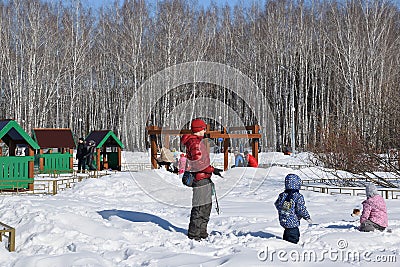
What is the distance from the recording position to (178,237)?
23.1 ft

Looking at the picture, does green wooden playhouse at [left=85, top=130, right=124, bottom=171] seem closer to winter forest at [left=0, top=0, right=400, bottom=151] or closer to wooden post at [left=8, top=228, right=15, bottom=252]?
winter forest at [left=0, top=0, right=400, bottom=151]

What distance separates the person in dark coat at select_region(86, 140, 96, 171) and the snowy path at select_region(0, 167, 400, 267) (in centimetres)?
980

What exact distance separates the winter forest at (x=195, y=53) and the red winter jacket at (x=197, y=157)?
23.8 m

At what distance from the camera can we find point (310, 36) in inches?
1399

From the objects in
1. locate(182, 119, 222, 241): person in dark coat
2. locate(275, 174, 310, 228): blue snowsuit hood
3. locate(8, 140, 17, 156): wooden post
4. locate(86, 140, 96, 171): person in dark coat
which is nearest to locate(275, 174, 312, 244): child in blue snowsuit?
locate(275, 174, 310, 228): blue snowsuit hood

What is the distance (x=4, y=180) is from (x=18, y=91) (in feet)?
61.4

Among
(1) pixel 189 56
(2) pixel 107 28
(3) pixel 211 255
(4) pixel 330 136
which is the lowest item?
(3) pixel 211 255

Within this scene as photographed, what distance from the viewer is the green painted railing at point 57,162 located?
2156 centimetres

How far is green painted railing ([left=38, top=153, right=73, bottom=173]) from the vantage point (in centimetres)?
2156

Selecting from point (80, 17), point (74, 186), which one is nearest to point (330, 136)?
point (74, 186)

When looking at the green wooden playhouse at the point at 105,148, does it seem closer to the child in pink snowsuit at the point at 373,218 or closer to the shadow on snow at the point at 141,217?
the shadow on snow at the point at 141,217

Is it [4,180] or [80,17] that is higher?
[80,17]

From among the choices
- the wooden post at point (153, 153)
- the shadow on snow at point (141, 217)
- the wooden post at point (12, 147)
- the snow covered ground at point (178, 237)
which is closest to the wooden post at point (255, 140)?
the wooden post at point (153, 153)

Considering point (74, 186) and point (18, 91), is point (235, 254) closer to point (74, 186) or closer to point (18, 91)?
point (74, 186)
